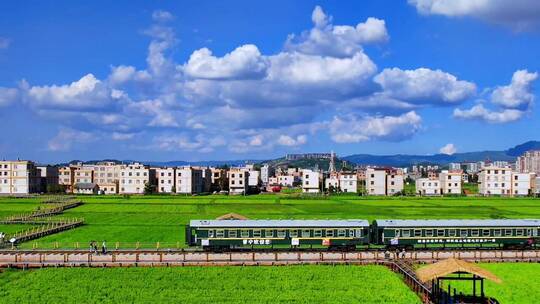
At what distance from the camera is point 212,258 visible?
43344 millimetres

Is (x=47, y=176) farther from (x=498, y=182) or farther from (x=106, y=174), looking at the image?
(x=498, y=182)

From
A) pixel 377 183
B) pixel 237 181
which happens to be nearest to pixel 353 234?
pixel 377 183

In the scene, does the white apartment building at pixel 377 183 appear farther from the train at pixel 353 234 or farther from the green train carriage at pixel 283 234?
the green train carriage at pixel 283 234

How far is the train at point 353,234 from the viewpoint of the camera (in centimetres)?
4881

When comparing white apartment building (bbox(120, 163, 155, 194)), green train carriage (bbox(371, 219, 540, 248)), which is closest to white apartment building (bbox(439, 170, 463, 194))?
white apartment building (bbox(120, 163, 155, 194))

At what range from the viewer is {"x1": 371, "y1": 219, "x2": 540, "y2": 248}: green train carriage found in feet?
166

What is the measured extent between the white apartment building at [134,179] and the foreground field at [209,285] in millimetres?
126430

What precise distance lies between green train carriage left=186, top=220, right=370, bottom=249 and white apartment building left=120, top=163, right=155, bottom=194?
118895 mm

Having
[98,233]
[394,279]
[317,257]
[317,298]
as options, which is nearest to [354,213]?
[98,233]

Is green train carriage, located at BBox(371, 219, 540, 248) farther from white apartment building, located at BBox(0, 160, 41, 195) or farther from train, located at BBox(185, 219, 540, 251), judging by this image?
white apartment building, located at BBox(0, 160, 41, 195)

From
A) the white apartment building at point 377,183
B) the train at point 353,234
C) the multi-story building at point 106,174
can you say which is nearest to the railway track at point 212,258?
the train at point 353,234

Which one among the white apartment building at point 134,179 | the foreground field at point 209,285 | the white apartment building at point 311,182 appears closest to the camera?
the foreground field at point 209,285

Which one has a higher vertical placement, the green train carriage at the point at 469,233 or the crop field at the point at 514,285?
the green train carriage at the point at 469,233

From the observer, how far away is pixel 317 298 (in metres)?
32.4
